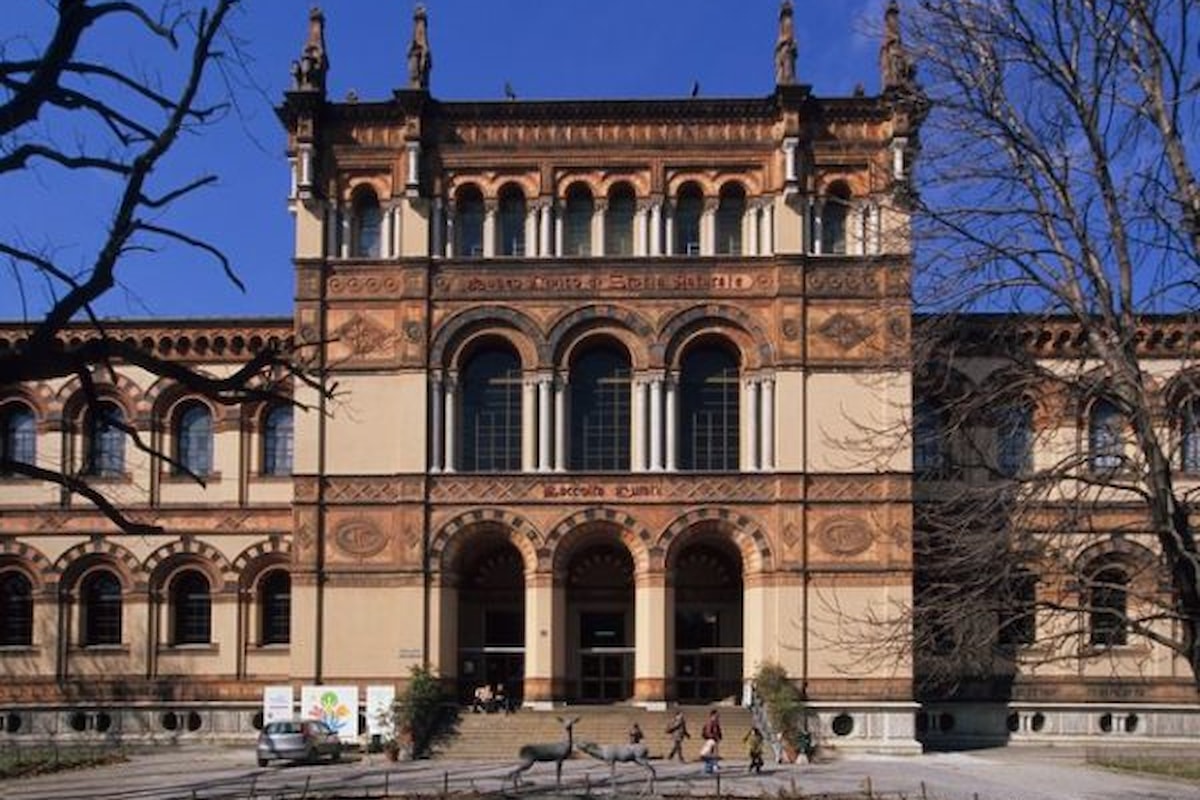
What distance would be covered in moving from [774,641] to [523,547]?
23.7 feet

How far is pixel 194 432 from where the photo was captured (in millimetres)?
44312

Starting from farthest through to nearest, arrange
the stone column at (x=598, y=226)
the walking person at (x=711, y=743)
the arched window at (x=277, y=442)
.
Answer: the arched window at (x=277, y=442)
the stone column at (x=598, y=226)
the walking person at (x=711, y=743)

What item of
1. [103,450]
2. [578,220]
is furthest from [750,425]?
[103,450]

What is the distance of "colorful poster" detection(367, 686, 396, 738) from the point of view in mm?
38062

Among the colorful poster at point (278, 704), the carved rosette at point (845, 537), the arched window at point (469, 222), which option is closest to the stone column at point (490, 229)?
the arched window at point (469, 222)

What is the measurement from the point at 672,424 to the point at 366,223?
34.5ft

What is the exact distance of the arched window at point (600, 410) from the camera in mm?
41000

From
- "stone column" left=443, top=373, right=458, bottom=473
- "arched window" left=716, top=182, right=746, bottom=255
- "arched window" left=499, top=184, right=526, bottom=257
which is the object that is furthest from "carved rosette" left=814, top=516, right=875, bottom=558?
"arched window" left=499, top=184, right=526, bottom=257

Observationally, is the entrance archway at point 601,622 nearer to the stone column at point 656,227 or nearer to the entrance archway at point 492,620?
the entrance archway at point 492,620

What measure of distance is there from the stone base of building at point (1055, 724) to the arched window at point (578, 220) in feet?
53.4

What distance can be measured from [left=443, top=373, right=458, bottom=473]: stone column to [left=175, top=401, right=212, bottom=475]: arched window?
27.0 ft

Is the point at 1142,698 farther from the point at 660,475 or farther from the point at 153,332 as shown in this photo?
the point at 153,332

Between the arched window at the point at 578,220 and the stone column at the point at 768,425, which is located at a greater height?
the arched window at the point at 578,220

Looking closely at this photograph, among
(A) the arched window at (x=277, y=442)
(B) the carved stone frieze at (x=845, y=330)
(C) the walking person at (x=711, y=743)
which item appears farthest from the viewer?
(A) the arched window at (x=277, y=442)
